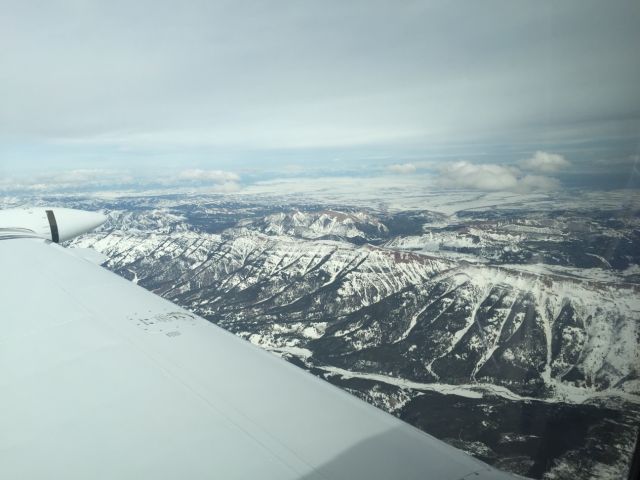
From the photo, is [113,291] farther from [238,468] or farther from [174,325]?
[238,468]

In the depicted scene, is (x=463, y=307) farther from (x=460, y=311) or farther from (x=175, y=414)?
(x=175, y=414)

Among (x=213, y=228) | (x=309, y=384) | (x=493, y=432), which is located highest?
(x=309, y=384)

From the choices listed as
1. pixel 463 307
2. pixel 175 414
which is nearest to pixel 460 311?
pixel 463 307

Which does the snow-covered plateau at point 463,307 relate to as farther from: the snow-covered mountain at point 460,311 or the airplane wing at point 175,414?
the airplane wing at point 175,414

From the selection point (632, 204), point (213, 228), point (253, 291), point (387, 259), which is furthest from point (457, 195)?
point (632, 204)

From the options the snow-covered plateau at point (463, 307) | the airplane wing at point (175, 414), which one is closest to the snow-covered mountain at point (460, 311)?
the snow-covered plateau at point (463, 307)

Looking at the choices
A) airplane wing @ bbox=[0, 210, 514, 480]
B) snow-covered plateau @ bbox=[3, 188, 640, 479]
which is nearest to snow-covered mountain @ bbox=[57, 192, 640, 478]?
snow-covered plateau @ bbox=[3, 188, 640, 479]
